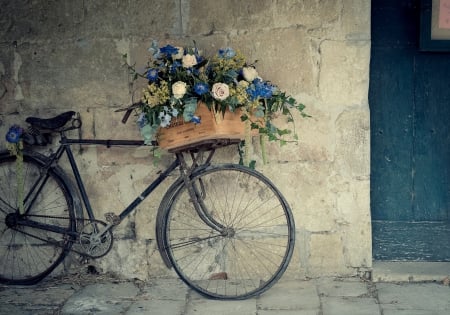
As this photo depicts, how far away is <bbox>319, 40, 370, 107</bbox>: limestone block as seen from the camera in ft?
16.9

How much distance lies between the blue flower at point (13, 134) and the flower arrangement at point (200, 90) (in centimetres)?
89

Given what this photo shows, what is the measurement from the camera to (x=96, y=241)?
5.16m

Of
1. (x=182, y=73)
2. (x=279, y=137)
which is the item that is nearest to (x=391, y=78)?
(x=279, y=137)

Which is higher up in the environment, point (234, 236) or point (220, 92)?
point (220, 92)

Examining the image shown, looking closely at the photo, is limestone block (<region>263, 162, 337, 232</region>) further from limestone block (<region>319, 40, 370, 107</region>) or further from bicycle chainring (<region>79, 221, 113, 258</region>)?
bicycle chainring (<region>79, 221, 113, 258</region>)

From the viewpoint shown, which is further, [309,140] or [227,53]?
[309,140]

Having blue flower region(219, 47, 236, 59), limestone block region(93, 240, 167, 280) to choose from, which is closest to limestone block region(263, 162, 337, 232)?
blue flower region(219, 47, 236, 59)

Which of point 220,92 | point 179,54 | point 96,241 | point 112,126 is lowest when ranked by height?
point 96,241

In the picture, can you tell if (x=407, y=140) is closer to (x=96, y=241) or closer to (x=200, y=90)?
(x=200, y=90)

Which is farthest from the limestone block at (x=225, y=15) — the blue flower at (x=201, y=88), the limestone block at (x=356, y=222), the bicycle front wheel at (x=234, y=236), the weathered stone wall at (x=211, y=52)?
the limestone block at (x=356, y=222)

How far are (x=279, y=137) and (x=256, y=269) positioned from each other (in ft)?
3.09

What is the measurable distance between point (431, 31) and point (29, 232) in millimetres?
3147

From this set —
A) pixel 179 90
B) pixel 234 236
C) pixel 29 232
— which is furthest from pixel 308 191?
pixel 29 232

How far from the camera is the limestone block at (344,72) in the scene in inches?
202
